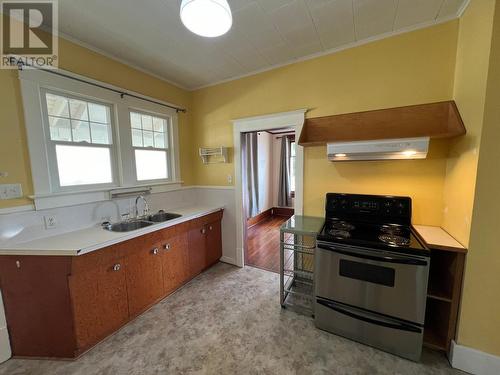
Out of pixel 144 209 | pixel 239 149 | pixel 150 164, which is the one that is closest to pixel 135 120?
pixel 150 164

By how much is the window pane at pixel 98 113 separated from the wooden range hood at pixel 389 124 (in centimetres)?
216

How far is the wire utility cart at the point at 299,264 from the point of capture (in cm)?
205

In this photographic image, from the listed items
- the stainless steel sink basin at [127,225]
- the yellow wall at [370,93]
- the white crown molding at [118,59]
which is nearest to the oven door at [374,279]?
the yellow wall at [370,93]

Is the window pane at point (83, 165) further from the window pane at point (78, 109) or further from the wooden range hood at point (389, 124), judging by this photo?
the wooden range hood at point (389, 124)

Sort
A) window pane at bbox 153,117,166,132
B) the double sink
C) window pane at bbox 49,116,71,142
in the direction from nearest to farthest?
window pane at bbox 49,116,71,142
the double sink
window pane at bbox 153,117,166,132

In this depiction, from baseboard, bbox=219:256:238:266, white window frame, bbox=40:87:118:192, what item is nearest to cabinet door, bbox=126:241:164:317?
white window frame, bbox=40:87:118:192

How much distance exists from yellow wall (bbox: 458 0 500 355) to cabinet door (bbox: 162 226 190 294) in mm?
2561

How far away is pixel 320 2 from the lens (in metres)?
1.58

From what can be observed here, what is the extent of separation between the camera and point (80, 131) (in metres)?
2.08

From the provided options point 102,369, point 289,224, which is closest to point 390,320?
point 289,224

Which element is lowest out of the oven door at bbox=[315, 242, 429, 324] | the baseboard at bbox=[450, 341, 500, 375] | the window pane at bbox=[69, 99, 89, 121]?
the baseboard at bbox=[450, 341, 500, 375]

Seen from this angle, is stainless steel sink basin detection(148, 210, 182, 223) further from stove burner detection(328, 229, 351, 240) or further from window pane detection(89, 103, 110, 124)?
stove burner detection(328, 229, 351, 240)

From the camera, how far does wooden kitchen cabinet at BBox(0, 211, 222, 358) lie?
1542mm

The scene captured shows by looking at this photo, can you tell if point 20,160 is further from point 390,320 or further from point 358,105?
point 390,320
